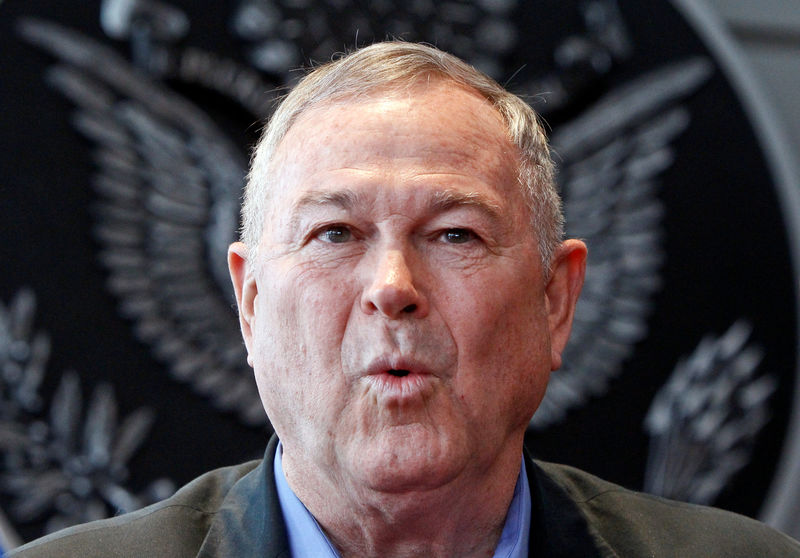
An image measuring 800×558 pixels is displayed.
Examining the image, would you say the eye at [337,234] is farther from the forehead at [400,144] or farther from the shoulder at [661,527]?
the shoulder at [661,527]

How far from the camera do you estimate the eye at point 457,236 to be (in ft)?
4.29

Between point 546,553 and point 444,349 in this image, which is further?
point 546,553

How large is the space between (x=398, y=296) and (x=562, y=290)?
39cm

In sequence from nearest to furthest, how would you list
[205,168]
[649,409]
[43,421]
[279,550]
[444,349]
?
[444,349] → [279,550] → [43,421] → [205,168] → [649,409]

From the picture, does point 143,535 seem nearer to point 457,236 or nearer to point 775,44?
point 457,236

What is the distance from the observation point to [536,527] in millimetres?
1456

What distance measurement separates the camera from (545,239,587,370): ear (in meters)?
1.48

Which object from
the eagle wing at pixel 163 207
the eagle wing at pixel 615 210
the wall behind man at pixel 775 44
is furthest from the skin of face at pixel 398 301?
the wall behind man at pixel 775 44

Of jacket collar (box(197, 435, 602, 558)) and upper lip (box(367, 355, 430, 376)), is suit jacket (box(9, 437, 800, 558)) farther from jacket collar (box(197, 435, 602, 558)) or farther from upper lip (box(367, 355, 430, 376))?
upper lip (box(367, 355, 430, 376))

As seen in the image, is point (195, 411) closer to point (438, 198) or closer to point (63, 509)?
point (63, 509)

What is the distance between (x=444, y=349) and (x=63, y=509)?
1317 millimetres

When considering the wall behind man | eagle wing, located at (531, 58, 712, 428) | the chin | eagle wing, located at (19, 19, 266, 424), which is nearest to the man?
the chin

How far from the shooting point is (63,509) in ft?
7.20

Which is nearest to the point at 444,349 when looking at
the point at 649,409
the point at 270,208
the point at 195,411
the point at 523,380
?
the point at 523,380
